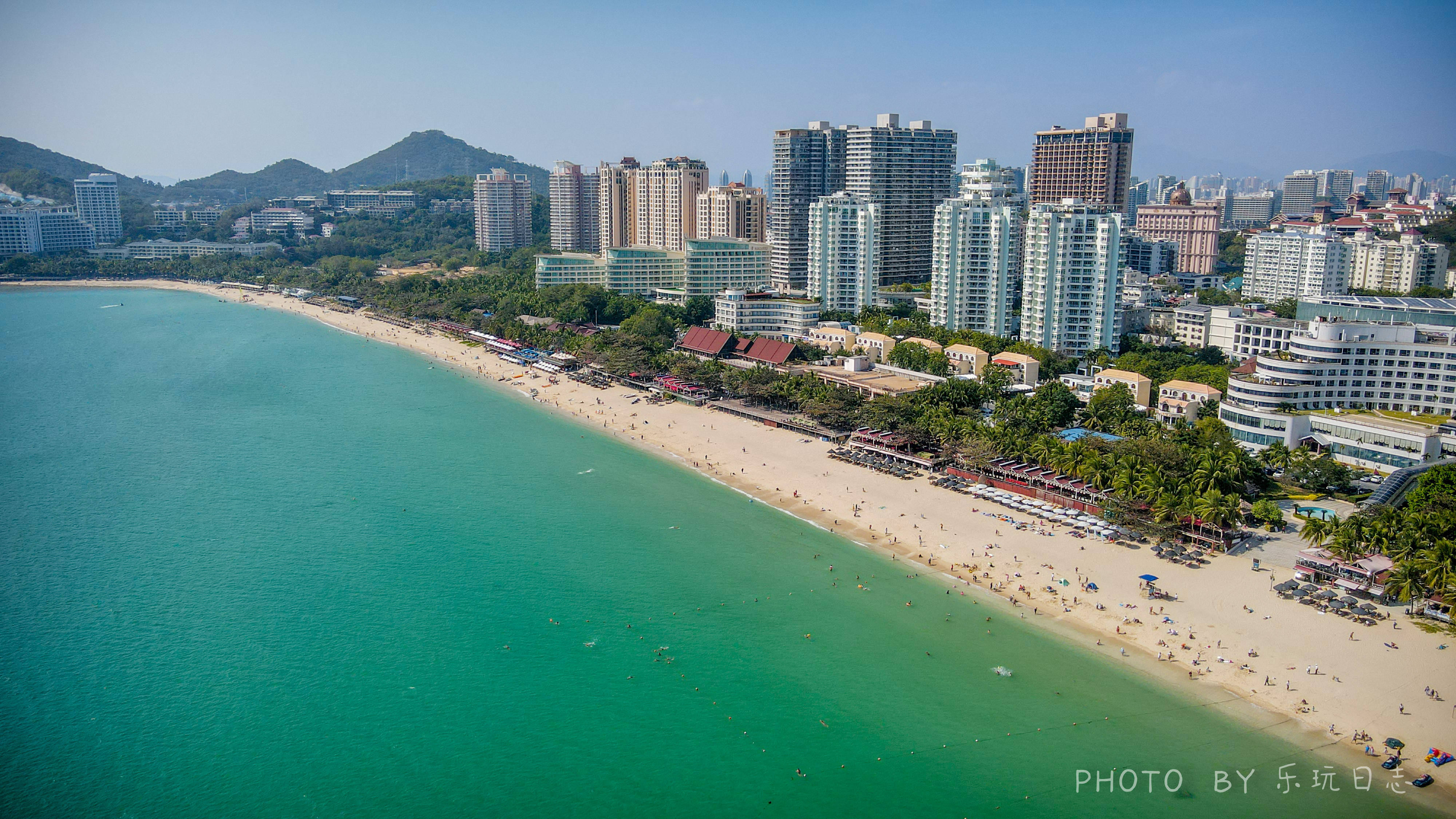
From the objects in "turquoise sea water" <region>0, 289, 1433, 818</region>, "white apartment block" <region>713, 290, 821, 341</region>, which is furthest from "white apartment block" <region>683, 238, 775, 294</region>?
"turquoise sea water" <region>0, 289, 1433, 818</region>

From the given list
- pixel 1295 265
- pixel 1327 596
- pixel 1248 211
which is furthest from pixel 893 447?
pixel 1248 211

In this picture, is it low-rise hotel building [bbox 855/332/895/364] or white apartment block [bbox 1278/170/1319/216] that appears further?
white apartment block [bbox 1278/170/1319/216]

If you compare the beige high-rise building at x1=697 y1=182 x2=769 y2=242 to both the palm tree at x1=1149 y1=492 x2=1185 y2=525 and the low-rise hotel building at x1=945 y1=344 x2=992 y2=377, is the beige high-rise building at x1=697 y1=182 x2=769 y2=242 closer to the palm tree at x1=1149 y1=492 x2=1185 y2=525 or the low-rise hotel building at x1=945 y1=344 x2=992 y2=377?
the low-rise hotel building at x1=945 y1=344 x2=992 y2=377

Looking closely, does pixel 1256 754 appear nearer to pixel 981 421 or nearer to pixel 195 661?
pixel 981 421

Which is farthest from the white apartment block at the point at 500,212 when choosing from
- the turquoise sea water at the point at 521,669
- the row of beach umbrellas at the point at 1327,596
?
the row of beach umbrellas at the point at 1327,596

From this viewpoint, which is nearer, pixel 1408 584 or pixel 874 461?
pixel 1408 584

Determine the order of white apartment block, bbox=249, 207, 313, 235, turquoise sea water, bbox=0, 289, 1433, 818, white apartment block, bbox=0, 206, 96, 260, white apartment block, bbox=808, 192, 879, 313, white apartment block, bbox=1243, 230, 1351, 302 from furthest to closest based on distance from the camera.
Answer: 1. white apartment block, bbox=249, 207, 313, 235
2. white apartment block, bbox=0, 206, 96, 260
3. white apartment block, bbox=1243, 230, 1351, 302
4. white apartment block, bbox=808, 192, 879, 313
5. turquoise sea water, bbox=0, 289, 1433, 818

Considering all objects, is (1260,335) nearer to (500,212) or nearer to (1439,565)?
(1439,565)

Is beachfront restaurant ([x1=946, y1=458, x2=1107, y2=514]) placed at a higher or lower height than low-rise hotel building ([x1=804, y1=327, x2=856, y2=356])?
lower
